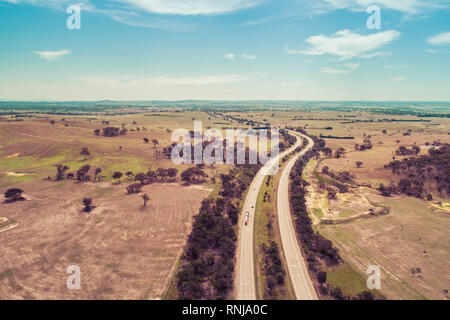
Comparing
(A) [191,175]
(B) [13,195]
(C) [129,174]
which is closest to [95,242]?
(B) [13,195]

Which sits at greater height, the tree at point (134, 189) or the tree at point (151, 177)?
the tree at point (151, 177)

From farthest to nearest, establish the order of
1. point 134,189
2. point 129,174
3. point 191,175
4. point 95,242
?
point 129,174
point 191,175
point 134,189
point 95,242

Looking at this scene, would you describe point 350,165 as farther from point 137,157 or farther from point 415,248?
point 137,157

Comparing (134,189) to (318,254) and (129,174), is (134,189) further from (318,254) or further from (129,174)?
(318,254)

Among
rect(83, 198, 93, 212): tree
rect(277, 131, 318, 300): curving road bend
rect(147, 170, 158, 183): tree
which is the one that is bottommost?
rect(277, 131, 318, 300): curving road bend

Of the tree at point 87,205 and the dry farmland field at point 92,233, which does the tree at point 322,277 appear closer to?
the dry farmland field at point 92,233

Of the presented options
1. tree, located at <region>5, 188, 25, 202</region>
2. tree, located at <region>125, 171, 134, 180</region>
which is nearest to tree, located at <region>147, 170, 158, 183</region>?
tree, located at <region>125, 171, 134, 180</region>

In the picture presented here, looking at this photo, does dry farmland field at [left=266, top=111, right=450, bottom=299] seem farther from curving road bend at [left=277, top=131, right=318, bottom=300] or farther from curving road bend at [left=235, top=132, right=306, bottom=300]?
curving road bend at [left=235, top=132, right=306, bottom=300]

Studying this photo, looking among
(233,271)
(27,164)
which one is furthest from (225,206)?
(27,164)

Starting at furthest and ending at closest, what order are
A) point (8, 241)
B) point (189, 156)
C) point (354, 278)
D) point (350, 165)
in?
point (189, 156) → point (350, 165) → point (8, 241) → point (354, 278)

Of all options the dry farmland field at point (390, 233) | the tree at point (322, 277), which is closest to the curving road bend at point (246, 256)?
the tree at point (322, 277)

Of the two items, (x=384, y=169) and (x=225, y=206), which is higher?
(x=384, y=169)
